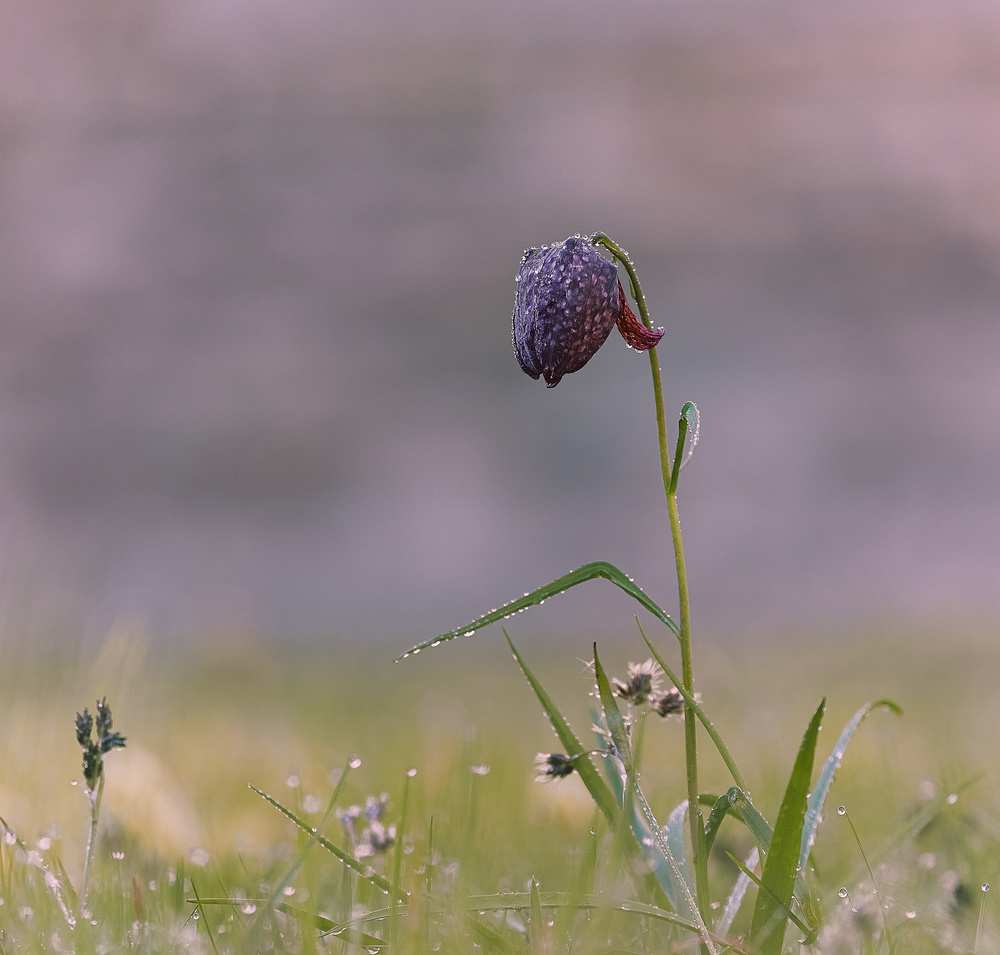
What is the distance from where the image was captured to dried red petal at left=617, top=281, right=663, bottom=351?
4.76 feet

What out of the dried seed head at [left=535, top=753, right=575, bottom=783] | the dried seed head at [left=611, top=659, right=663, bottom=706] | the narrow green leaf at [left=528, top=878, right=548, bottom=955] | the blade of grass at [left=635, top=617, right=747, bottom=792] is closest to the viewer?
the narrow green leaf at [left=528, top=878, right=548, bottom=955]

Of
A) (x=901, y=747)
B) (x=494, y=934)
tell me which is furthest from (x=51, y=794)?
(x=901, y=747)

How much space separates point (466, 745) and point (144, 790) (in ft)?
2.99

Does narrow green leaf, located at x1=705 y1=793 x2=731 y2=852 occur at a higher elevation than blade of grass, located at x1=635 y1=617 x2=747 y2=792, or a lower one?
lower

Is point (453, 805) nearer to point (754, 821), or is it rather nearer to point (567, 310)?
point (754, 821)

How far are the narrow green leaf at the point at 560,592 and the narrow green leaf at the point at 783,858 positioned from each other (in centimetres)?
23

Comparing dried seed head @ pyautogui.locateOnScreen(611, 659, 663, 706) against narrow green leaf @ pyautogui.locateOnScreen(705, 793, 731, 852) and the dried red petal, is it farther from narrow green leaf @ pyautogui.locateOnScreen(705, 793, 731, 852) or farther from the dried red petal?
the dried red petal

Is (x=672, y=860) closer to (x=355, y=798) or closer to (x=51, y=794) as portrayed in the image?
(x=355, y=798)

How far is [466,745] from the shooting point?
180 centimetres

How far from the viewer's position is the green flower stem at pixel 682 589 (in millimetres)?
1311

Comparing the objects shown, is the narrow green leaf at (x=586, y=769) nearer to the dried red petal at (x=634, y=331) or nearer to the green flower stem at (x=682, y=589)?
the green flower stem at (x=682, y=589)

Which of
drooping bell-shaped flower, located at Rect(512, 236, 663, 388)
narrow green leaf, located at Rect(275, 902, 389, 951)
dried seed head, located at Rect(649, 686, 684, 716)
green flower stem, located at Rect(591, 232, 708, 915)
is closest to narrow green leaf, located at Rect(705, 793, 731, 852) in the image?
green flower stem, located at Rect(591, 232, 708, 915)

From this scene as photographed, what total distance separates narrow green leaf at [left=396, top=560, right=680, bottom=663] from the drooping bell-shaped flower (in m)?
0.29

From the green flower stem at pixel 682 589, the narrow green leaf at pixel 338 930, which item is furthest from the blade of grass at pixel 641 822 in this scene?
the narrow green leaf at pixel 338 930
